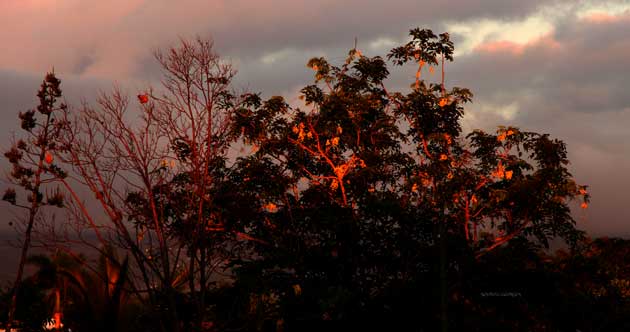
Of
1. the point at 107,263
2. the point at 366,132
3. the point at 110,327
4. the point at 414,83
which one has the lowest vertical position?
the point at 110,327

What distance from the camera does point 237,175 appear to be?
18.5 metres

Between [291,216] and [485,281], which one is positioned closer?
[291,216]

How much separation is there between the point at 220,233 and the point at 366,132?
508 cm

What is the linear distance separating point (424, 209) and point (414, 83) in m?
3.74

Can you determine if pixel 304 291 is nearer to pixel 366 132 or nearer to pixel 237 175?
pixel 237 175

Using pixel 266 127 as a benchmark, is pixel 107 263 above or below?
below

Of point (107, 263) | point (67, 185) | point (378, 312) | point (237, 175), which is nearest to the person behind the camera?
point (67, 185)

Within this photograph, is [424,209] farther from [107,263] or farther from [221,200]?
[107,263]

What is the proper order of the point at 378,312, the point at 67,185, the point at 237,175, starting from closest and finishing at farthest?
1. the point at 67,185
2. the point at 378,312
3. the point at 237,175

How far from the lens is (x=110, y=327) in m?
16.7

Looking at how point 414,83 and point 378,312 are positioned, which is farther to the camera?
point 414,83

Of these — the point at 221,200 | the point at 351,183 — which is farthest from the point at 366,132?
the point at 221,200

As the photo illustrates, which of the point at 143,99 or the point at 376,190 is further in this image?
the point at 376,190

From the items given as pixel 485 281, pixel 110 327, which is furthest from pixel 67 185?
pixel 485 281
